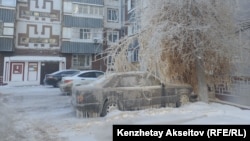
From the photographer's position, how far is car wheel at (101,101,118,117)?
9.59 metres

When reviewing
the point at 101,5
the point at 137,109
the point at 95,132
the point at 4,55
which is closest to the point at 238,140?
A: the point at 95,132

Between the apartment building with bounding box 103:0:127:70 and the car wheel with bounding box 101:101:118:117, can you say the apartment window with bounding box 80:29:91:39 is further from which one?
the car wheel with bounding box 101:101:118:117

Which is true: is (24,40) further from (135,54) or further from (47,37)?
(135,54)

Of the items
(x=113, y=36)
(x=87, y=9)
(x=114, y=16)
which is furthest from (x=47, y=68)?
(x=114, y=16)

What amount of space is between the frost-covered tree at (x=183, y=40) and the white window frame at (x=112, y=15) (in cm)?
Result: 2145

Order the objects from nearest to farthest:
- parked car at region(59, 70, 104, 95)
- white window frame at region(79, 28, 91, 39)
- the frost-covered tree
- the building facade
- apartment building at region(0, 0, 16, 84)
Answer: the frost-covered tree
parked car at region(59, 70, 104, 95)
apartment building at region(0, 0, 16, 84)
the building facade
white window frame at region(79, 28, 91, 39)

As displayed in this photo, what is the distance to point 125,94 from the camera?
9.91 metres

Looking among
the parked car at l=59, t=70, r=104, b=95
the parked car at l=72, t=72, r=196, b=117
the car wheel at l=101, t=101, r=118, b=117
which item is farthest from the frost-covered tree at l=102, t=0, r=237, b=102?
the parked car at l=59, t=70, r=104, b=95

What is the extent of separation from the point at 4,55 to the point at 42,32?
443 cm

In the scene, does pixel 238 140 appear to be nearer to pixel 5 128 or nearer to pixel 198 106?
pixel 198 106

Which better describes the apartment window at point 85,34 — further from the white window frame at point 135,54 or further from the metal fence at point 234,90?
the metal fence at point 234,90

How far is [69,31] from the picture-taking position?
97.0 ft

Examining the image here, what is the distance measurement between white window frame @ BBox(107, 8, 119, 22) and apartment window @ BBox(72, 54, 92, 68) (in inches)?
216

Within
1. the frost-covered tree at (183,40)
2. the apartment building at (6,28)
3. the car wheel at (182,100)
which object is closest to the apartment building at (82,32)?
the apartment building at (6,28)
